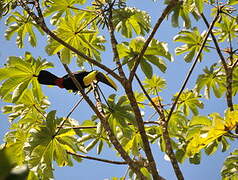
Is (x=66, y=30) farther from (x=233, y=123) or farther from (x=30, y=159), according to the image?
(x=233, y=123)

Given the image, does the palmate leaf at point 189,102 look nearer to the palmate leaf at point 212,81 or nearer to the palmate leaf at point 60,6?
the palmate leaf at point 212,81

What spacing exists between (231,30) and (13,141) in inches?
99.7

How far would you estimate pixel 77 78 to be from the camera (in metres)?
2.36

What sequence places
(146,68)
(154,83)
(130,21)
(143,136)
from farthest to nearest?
(154,83) → (130,21) → (146,68) → (143,136)

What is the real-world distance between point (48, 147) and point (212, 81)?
1.82 meters

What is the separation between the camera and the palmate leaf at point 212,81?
3.13m

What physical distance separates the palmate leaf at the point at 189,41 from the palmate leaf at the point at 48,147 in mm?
1468

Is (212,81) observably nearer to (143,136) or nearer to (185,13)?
(185,13)

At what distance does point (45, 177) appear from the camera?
2.24 m

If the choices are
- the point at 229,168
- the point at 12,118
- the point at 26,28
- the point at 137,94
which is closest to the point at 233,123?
the point at 229,168

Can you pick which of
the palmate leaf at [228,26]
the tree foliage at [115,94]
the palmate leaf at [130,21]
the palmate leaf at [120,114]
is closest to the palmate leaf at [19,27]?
the tree foliage at [115,94]

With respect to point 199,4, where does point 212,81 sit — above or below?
below

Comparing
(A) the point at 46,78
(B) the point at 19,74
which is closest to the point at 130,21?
(A) the point at 46,78

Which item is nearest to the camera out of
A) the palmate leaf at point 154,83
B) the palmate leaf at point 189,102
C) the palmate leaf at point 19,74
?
the palmate leaf at point 19,74
